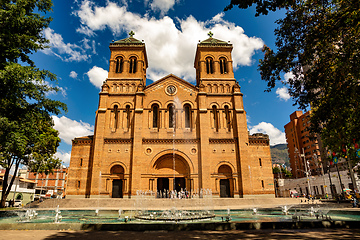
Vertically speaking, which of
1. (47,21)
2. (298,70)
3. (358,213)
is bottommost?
(358,213)

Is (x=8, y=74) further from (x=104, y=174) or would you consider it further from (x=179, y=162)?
(x=179, y=162)

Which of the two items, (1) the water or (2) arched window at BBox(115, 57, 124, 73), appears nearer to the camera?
(1) the water

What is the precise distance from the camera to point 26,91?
43.6 ft

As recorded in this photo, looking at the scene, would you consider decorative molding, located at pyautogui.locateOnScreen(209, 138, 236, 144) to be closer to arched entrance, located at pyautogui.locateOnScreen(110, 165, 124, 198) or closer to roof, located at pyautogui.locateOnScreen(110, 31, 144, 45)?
arched entrance, located at pyautogui.locateOnScreen(110, 165, 124, 198)

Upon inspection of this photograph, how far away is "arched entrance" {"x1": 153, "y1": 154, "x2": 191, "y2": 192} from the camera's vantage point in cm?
2852

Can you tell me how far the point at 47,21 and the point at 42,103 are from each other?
5735 millimetres

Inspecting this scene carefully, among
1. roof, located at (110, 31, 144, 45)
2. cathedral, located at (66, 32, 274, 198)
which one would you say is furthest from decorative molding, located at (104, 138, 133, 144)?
roof, located at (110, 31, 144, 45)

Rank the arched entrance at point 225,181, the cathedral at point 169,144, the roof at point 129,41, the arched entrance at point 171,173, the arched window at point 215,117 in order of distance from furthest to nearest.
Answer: the roof at point 129,41
the arched window at point 215,117
the arched entrance at point 171,173
the arched entrance at point 225,181
the cathedral at point 169,144

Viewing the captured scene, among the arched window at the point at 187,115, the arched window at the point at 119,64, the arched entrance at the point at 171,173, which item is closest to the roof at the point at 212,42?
the arched window at the point at 187,115

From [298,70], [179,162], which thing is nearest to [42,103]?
[298,70]

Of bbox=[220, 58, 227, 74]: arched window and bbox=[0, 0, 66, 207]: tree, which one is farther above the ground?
bbox=[220, 58, 227, 74]: arched window

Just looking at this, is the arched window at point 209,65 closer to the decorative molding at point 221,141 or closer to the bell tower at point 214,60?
the bell tower at point 214,60

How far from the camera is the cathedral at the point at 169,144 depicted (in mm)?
27516

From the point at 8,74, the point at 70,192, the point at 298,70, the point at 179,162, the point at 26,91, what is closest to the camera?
the point at 298,70
